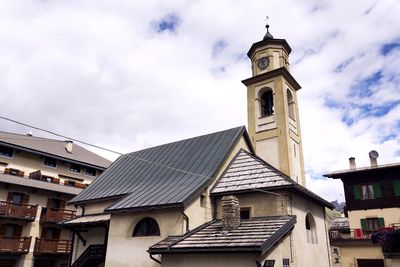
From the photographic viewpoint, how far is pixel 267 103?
27.5m

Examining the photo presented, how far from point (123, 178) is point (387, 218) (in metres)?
22.1

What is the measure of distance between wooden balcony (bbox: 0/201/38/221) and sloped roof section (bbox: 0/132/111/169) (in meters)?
5.05

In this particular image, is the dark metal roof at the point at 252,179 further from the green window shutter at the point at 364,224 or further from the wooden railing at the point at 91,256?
the green window shutter at the point at 364,224

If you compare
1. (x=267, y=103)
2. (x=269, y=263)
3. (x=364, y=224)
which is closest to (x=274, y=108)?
(x=267, y=103)

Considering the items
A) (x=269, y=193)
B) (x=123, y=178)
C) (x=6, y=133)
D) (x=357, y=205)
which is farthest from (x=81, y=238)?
(x=357, y=205)

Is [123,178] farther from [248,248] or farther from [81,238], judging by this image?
[248,248]

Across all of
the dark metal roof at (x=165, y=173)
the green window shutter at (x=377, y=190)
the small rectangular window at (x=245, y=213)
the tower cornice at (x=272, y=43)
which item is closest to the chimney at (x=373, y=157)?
the green window shutter at (x=377, y=190)

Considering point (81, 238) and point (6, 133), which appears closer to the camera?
point (81, 238)

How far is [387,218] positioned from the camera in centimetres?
2894

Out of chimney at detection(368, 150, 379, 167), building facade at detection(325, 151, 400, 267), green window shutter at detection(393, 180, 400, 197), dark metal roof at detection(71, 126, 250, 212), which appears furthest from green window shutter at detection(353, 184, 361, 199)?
dark metal roof at detection(71, 126, 250, 212)

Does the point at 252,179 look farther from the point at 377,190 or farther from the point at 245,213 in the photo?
the point at 377,190

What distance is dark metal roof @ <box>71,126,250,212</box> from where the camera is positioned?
1722 centimetres

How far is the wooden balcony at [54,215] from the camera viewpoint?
1150 inches

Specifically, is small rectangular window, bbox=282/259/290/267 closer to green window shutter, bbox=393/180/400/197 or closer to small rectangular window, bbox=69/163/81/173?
green window shutter, bbox=393/180/400/197
